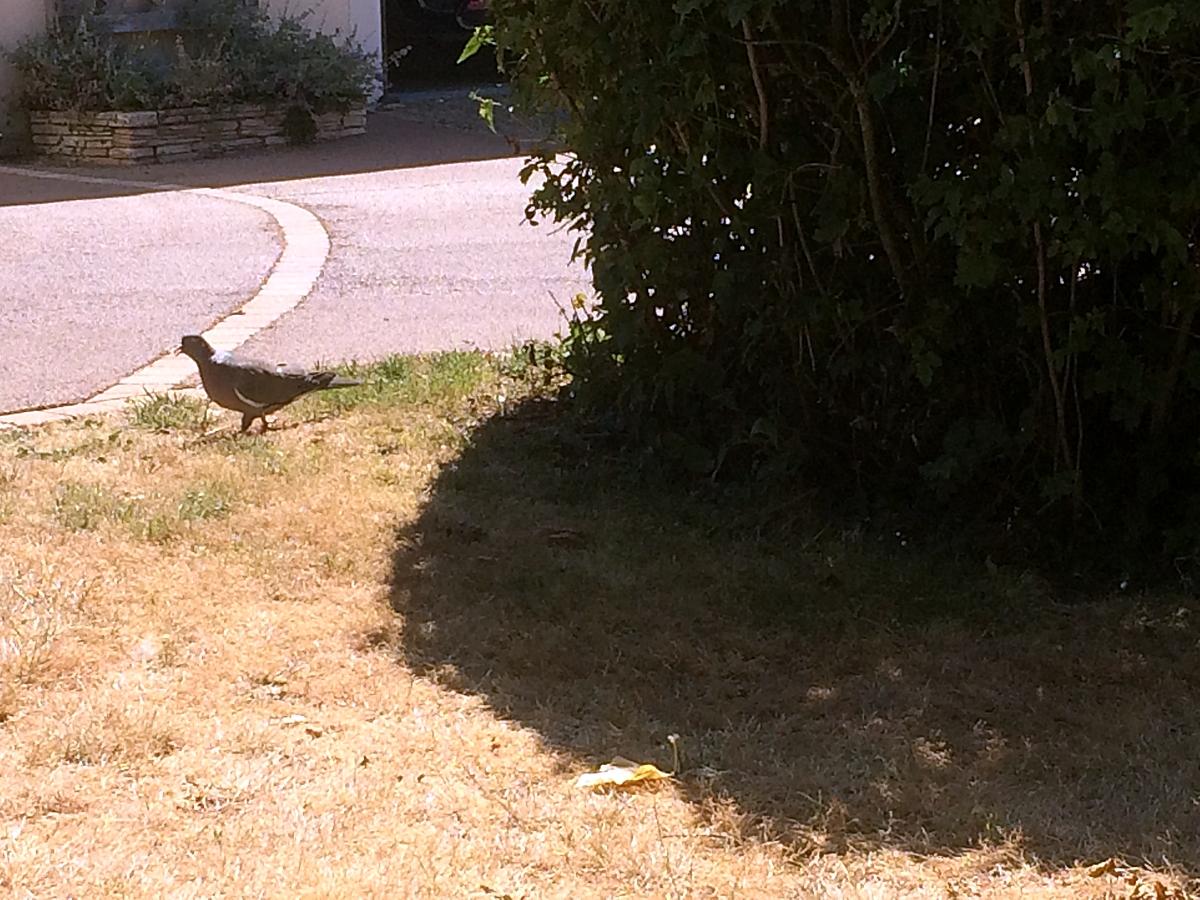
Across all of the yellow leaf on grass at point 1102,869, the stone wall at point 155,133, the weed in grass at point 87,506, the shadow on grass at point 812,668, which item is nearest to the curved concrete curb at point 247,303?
the weed in grass at point 87,506

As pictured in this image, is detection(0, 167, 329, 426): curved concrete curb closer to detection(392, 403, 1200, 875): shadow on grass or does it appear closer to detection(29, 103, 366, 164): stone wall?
detection(29, 103, 366, 164): stone wall

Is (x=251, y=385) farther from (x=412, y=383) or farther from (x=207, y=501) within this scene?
(x=207, y=501)

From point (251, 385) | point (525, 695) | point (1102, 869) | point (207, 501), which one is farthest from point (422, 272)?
point (1102, 869)

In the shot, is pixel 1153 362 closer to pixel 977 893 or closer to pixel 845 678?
pixel 845 678

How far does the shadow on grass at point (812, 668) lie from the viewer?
12.3 ft

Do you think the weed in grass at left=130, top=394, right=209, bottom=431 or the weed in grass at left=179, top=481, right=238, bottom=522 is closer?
the weed in grass at left=179, top=481, right=238, bottom=522

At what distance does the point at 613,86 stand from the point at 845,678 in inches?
82.0

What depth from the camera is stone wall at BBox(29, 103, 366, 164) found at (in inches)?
649

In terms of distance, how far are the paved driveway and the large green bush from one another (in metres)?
2.67

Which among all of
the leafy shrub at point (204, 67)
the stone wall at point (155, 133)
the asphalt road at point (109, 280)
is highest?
the leafy shrub at point (204, 67)

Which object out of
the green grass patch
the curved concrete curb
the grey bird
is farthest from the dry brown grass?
the curved concrete curb

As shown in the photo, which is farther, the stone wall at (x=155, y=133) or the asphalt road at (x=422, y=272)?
the stone wall at (x=155, y=133)

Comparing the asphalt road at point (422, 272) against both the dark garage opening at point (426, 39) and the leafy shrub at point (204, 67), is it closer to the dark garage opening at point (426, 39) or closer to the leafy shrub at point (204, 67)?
the leafy shrub at point (204, 67)

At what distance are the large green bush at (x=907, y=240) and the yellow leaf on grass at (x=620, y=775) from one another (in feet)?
5.52
